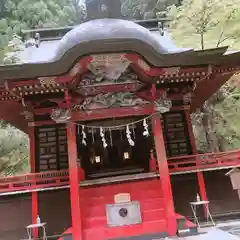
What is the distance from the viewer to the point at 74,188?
7875 mm

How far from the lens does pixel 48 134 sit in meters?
9.94

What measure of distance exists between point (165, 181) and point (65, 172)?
2940 millimetres

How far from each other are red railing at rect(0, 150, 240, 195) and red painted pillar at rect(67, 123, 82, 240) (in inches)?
38.1

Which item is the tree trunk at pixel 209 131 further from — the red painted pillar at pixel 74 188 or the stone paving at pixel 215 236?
the red painted pillar at pixel 74 188

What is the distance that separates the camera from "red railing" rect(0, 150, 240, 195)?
8.74 m

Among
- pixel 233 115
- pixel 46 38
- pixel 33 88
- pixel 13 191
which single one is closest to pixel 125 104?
pixel 33 88

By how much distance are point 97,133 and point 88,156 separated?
0.88m

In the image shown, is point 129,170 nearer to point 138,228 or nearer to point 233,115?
point 138,228

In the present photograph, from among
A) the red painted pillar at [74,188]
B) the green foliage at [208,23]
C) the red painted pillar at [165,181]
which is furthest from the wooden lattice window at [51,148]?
the green foliage at [208,23]

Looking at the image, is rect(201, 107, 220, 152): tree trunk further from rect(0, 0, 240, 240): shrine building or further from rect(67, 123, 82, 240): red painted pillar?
rect(67, 123, 82, 240): red painted pillar

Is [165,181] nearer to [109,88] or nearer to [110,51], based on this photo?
[109,88]

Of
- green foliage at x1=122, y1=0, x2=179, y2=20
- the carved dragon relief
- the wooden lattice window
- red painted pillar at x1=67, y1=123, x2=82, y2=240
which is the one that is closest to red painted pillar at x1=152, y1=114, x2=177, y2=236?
the carved dragon relief

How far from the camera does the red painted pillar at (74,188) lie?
7595 millimetres

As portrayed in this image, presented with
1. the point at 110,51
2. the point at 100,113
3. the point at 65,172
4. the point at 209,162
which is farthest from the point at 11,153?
the point at 110,51
